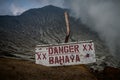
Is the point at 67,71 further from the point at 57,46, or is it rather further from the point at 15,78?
the point at 15,78

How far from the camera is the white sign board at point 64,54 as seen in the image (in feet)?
41.9

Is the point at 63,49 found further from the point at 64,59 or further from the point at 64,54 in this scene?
the point at 64,59

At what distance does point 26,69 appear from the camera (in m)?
10.1

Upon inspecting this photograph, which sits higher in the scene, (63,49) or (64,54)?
(63,49)

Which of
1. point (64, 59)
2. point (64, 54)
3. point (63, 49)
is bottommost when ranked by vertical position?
point (64, 59)

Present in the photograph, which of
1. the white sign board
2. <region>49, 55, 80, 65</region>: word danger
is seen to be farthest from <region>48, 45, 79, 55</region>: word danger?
<region>49, 55, 80, 65</region>: word danger

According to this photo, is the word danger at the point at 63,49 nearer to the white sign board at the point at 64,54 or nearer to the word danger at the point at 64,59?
the white sign board at the point at 64,54

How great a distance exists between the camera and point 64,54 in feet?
42.2

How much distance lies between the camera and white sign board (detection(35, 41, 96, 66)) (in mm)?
12781

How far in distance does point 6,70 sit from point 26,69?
119 centimetres

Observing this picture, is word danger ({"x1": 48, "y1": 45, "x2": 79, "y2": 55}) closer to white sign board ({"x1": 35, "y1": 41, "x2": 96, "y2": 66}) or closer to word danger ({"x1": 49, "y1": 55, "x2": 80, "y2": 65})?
white sign board ({"x1": 35, "y1": 41, "x2": 96, "y2": 66})

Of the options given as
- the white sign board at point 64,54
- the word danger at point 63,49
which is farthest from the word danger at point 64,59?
the word danger at point 63,49

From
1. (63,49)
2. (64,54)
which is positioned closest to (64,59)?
(64,54)

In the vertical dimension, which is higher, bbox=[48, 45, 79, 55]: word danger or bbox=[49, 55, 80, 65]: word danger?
bbox=[48, 45, 79, 55]: word danger
